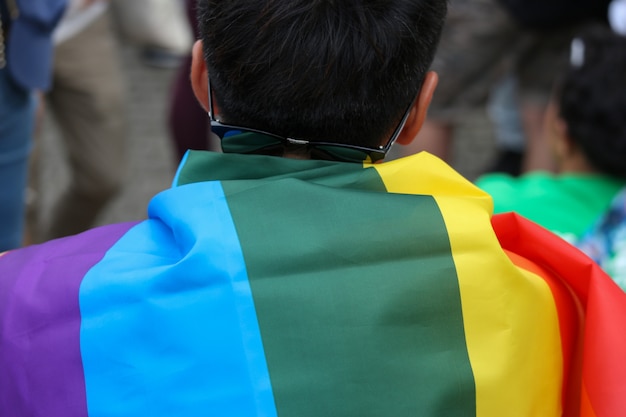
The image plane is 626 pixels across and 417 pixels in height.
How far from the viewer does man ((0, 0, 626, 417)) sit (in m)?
1.17

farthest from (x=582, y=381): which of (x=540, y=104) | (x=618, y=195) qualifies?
(x=540, y=104)

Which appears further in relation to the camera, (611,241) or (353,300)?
(611,241)

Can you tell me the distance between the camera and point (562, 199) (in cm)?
231

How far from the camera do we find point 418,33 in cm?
138

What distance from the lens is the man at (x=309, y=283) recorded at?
1167 millimetres

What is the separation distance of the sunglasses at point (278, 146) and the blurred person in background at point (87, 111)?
7.37 feet

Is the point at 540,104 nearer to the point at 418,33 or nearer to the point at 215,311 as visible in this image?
the point at 418,33

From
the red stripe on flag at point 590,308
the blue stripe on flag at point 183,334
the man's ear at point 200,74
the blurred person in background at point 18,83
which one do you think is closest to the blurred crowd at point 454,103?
the blurred person in background at point 18,83

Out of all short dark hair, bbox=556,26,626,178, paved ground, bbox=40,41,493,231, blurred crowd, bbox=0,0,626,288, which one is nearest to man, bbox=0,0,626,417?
blurred crowd, bbox=0,0,626,288

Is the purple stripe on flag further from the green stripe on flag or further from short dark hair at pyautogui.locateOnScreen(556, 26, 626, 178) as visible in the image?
short dark hair at pyautogui.locateOnScreen(556, 26, 626, 178)

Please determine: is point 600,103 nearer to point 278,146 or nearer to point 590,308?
point 590,308

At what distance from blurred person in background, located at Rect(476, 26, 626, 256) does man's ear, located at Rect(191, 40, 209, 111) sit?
0.96 m

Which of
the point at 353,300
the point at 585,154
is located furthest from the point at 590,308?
the point at 585,154

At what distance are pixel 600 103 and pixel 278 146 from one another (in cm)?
124
